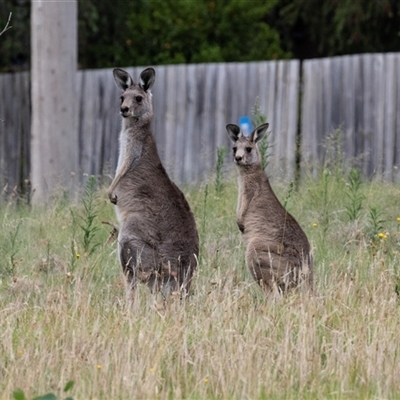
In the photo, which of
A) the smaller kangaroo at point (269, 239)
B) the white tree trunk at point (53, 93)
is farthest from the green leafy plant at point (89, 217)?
the white tree trunk at point (53, 93)

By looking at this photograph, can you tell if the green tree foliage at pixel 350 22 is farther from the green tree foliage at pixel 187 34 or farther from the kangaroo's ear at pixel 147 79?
the kangaroo's ear at pixel 147 79

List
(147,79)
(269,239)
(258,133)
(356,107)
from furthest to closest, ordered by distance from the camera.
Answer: (356,107) → (258,133) → (147,79) → (269,239)

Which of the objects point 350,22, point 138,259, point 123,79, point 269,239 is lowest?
point 138,259

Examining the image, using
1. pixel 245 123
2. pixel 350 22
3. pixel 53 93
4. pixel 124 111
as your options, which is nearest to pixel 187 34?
pixel 350 22

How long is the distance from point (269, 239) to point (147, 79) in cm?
189

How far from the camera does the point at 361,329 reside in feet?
22.7

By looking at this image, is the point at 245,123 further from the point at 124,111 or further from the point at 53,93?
the point at 124,111

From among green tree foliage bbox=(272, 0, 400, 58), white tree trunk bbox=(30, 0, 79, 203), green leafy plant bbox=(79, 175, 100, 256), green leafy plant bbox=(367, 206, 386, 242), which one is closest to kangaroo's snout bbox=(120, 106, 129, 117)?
green leafy plant bbox=(79, 175, 100, 256)

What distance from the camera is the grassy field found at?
611cm

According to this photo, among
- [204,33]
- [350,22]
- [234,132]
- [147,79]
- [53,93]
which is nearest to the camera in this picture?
[147,79]

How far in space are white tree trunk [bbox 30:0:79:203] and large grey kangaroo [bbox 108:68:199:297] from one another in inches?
138

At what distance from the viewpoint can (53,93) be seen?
41.0 feet

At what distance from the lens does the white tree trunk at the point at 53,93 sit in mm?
12125

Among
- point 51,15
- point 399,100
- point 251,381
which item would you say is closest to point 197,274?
point 251,381
